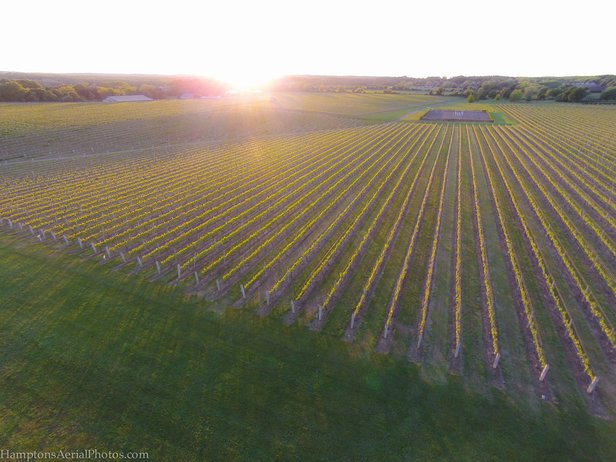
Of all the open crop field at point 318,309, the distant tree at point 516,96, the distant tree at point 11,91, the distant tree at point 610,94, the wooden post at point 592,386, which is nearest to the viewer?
the open crop field at point 318,309

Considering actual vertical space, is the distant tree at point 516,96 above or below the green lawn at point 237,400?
above

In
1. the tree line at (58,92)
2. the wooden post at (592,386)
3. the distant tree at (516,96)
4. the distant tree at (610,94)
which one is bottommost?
the wooden post at (592,386)

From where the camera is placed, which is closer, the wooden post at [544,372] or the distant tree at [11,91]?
the wooden post at [544,372]

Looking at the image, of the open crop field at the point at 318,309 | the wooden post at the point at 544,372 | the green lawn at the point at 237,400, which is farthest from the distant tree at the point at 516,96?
the green lawn at the point at 237,400

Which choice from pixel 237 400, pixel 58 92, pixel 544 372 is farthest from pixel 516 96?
pixel 58 92

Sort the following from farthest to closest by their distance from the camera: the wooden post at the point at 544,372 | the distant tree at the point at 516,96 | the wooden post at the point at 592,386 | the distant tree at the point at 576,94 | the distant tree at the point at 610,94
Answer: the distant tree at the point at 516,96 < the distant tree at the point at 576,94 < the distant tree at the point at 610,94 < the wooden post at the point at 544,372 < the wooden post at the point at 592,386

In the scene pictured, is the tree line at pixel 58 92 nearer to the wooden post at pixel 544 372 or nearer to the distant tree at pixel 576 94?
the wooden post at pixel 544 372
